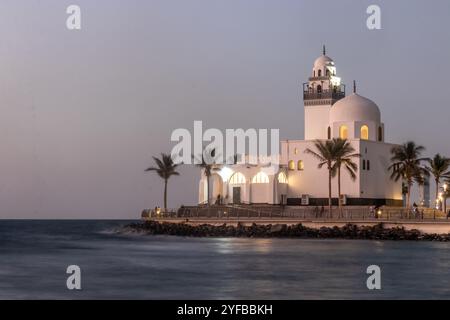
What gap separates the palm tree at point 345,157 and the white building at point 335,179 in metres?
0.46

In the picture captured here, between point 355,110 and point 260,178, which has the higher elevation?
point 355,110

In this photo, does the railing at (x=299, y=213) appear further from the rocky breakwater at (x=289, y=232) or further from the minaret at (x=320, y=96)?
the minaret at (x=320, y=96)

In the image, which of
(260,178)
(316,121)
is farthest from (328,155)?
(316,121)

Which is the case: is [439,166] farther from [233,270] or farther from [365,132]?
[233,270]

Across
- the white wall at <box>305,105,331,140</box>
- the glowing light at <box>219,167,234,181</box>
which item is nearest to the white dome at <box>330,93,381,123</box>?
the white wall at <box>305,105,331,140</box>

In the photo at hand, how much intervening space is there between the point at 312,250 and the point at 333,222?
12.0 metres

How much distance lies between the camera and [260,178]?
253 ft

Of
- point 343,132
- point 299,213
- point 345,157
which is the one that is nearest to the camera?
point 299,213

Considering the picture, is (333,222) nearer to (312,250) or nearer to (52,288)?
(312,250)

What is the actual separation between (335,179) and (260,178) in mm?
5945

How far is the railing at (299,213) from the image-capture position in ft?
219

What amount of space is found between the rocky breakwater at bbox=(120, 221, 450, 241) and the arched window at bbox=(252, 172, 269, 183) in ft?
19.8

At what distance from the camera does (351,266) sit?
45.4 meters
